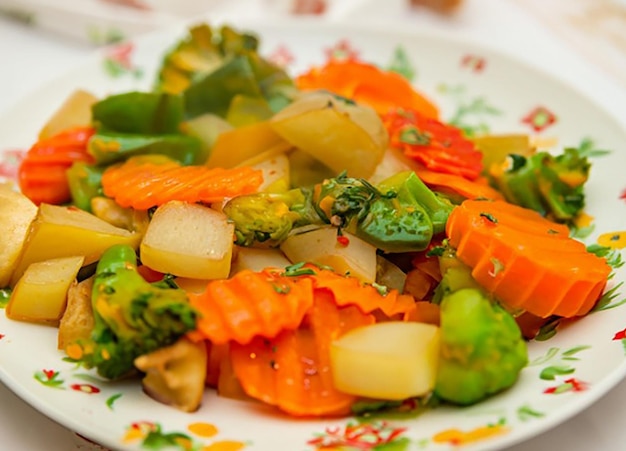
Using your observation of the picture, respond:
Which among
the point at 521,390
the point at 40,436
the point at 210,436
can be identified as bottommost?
the point at 40,436

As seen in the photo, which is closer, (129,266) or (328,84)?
(129,266)

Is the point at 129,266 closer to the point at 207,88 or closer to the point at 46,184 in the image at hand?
the point at 46,184

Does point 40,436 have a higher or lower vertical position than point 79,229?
lower

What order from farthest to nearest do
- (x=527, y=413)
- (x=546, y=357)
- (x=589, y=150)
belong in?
1. (x=589, y=150)
2. (x=546, y=357)
3. (x=527, y=413)

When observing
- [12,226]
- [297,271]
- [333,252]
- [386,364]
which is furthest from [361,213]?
[12,226]

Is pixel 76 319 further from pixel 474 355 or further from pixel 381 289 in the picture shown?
pixel 474 355

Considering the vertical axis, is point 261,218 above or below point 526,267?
below

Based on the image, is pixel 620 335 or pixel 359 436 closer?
pixel 359 436

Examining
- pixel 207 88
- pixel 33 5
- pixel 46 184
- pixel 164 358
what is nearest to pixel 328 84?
pixel 207 88
